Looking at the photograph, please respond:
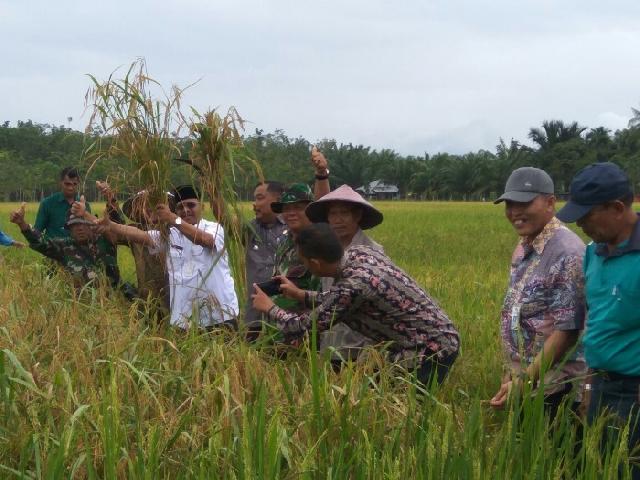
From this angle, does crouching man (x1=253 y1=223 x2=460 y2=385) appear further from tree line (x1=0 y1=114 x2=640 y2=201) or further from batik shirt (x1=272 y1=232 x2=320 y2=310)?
tree line (x1=0 y1=114 x2=640 y2=201)

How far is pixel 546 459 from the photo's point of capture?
2.54 metres

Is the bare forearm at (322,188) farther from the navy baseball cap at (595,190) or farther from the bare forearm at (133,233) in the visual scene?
the navy baseball cap at (595,190)

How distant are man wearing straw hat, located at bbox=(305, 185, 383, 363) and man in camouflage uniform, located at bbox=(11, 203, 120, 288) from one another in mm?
2123

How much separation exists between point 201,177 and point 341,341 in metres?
0.93

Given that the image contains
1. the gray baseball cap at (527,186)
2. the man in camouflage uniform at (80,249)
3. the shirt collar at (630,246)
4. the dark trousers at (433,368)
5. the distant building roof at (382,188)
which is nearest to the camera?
the shirt collar at (630,246)

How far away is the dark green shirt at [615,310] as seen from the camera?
2.71 metres

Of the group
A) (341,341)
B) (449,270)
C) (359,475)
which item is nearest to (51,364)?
(341,341)

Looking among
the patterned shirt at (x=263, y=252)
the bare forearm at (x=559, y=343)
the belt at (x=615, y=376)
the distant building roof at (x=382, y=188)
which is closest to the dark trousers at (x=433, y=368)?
the bare forearm at (x=559, y=343)

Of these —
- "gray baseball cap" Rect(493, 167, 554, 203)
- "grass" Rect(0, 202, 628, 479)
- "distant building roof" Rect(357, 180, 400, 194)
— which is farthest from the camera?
"distant building roof" Rect(357, 180, 400, 194)

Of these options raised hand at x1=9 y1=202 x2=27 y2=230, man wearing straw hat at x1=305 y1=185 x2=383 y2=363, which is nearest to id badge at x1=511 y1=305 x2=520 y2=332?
man wearing straw hat at x1=305 y1=185 x2=383 y2=363

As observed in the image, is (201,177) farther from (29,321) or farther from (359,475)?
(359,475)

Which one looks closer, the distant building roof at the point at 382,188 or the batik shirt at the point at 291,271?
the batik shirt at the point at 291,271

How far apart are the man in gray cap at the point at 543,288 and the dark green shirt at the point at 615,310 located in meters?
0.19

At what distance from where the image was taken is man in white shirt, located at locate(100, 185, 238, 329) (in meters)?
4.18
